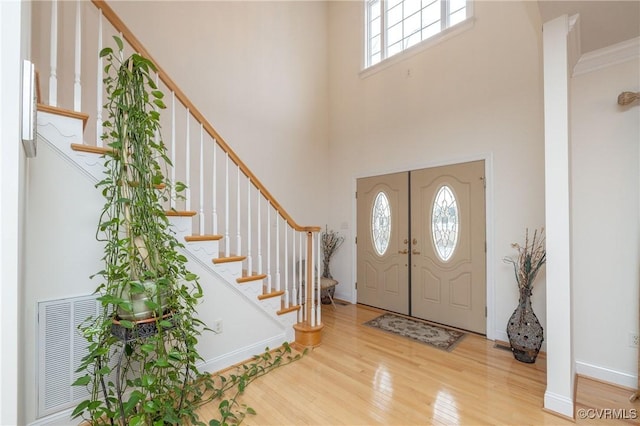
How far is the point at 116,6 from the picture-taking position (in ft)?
9.68

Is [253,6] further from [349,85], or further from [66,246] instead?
[66,246]

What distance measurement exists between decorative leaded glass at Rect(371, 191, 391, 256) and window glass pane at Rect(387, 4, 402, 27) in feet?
8.69

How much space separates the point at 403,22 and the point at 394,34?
0.19 m

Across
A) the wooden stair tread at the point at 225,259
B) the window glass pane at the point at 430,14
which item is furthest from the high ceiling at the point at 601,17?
the wooden stair tread at the point at 225,259

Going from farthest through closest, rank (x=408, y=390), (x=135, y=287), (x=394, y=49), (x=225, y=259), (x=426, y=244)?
(x=394, y=49)
(x=426, y=244)
(x=225, y=259)
(x=408, y=390)
(x=135, y=287)

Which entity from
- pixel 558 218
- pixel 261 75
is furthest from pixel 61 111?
pixel 558 218

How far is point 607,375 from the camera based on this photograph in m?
2.33

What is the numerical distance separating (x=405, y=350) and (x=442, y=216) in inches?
66.8

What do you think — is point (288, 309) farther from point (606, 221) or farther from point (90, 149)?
point (606, 221)

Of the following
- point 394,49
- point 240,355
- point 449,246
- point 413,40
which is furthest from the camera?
point 394,49

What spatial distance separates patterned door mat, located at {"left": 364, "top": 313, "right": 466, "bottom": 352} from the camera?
306 centimetres

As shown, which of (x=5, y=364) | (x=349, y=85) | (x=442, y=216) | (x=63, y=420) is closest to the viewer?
(x=5, y=364)

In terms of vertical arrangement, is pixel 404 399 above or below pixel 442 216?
below

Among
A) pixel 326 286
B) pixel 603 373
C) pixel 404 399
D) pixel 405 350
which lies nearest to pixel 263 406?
pixel 404 399
